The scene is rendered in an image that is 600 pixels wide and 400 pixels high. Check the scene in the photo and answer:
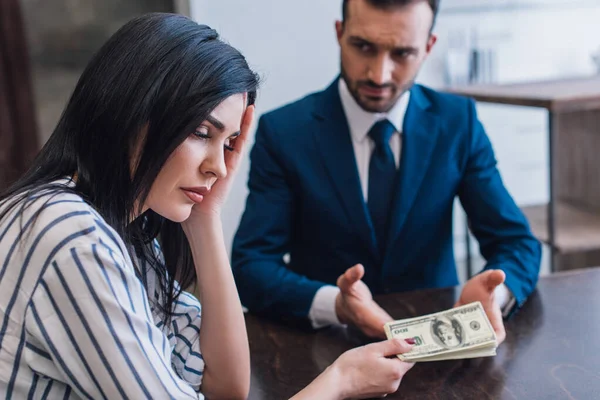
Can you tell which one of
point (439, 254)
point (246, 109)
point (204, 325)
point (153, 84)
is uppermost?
point (153, 84)

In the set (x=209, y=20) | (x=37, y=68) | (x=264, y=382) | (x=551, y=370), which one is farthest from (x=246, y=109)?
(x=37, y=68)

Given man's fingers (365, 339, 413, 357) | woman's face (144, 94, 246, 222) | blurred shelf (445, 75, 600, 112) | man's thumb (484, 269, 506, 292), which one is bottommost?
man's fingers (365, 339, 413, 357)

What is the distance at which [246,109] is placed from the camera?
1.31 meters

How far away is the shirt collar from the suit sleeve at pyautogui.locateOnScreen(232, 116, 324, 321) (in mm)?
205

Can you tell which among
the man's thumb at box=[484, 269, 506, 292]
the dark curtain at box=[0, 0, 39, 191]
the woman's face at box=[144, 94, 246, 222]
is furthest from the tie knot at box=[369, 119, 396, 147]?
the dark curtain at box=[0, 0, 39, 191]

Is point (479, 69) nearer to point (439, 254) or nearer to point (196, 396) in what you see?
point (439, 254)

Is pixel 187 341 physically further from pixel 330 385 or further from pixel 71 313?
pixel 71 313

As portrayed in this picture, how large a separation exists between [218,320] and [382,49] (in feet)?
2.83

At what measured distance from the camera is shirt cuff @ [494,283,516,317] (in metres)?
1.52

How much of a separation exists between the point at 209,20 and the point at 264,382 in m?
2.25

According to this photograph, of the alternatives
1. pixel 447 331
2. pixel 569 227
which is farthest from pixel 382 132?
pixel 569 227

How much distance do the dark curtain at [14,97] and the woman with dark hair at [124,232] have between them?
115 inches

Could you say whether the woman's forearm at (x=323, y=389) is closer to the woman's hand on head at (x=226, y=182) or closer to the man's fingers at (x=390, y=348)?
the man's fingers at (x=390, y=348)

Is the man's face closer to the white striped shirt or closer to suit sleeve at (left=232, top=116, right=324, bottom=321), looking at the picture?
suit sleeve at (left=232, top=116, right=324, bottom=321)
